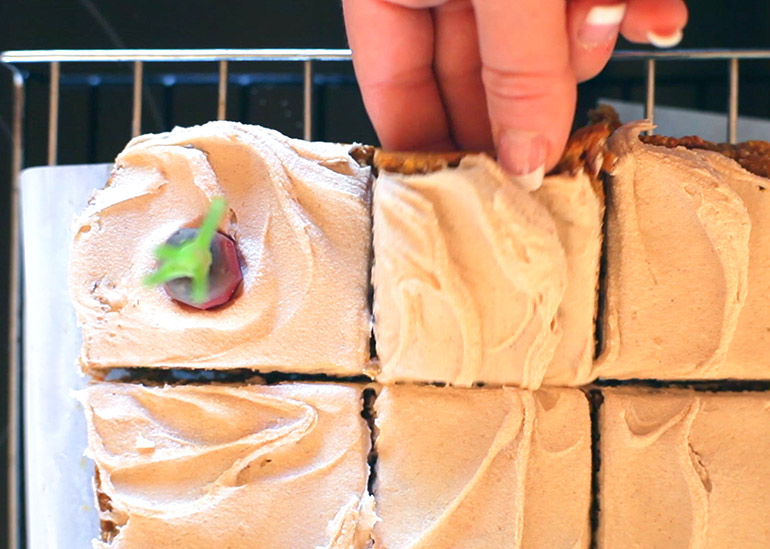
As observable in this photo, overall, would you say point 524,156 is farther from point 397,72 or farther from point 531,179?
point 397,72

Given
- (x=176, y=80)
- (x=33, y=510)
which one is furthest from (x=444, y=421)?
(x=176, y=80)

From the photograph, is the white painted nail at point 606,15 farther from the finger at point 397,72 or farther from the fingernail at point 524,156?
the finger at point 397,72

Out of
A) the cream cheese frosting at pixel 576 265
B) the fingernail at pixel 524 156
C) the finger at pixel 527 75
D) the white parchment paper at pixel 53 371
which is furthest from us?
the white parchment paper at pixel 53 371

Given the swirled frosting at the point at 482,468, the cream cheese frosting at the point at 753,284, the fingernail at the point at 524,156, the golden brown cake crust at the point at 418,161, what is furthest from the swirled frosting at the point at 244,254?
the cream cheese frosting at the point at 753,284

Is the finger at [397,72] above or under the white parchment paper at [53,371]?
above

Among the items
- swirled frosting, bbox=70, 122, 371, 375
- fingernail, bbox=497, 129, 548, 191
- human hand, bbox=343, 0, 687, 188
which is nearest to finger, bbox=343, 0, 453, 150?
human hand, bbox=343, 0, 687, 188

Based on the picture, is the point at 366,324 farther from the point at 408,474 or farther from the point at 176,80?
the point at 176,80
